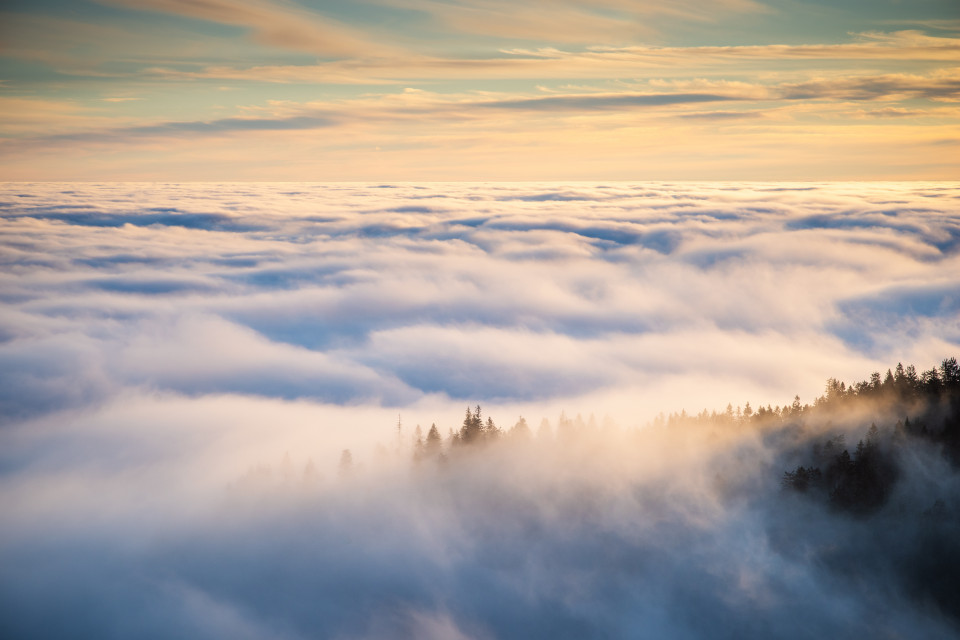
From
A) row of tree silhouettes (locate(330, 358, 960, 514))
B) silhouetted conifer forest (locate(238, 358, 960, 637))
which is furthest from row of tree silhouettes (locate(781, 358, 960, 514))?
silhouetted conifer forest (locate(238, 358, 960, 637))

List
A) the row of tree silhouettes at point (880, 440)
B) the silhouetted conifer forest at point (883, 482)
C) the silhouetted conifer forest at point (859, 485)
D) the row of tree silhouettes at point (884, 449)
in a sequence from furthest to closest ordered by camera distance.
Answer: the row of tree silhouettes at point (880, 440)
the row of tree silhouettes at point (884, 449)
the silhouetted conifer forest at point (859, 485)
the silhouetted conifer forest at point (883, 482)

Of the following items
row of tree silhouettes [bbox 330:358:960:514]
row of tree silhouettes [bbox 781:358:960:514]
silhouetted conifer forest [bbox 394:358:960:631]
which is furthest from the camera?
row of tree silhouettes [bbox 330:358:960:514]

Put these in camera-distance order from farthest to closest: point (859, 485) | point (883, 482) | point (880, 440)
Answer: point (859, 485)
point (880, 440)
point (883, 482)

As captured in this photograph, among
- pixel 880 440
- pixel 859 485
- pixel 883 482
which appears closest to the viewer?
pixel 883 482

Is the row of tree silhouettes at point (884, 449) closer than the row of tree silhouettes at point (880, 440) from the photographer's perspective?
Yes

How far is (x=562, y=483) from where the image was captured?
258 feet

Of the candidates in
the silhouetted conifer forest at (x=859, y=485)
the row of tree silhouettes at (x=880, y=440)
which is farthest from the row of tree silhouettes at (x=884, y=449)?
the silhouetted conifer forest at (x=859, y=485)

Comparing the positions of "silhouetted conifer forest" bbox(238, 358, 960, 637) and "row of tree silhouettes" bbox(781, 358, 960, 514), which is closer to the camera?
"silhouetted conifer forest" bbox(238, 358, 960, 637)

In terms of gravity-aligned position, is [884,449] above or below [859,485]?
above

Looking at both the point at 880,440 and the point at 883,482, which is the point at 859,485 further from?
the point at 880,440

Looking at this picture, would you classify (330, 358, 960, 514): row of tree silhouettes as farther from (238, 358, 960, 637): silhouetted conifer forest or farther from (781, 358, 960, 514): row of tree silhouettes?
(238, 358, 960, 637): silhouetted conifer forest

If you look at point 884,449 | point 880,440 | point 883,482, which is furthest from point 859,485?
point 880,440

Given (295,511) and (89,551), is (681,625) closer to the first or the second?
(295,511)

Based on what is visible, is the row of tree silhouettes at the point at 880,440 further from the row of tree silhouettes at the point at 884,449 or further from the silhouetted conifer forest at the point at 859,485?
the silhouetted conifer forest at the point at 859,485
